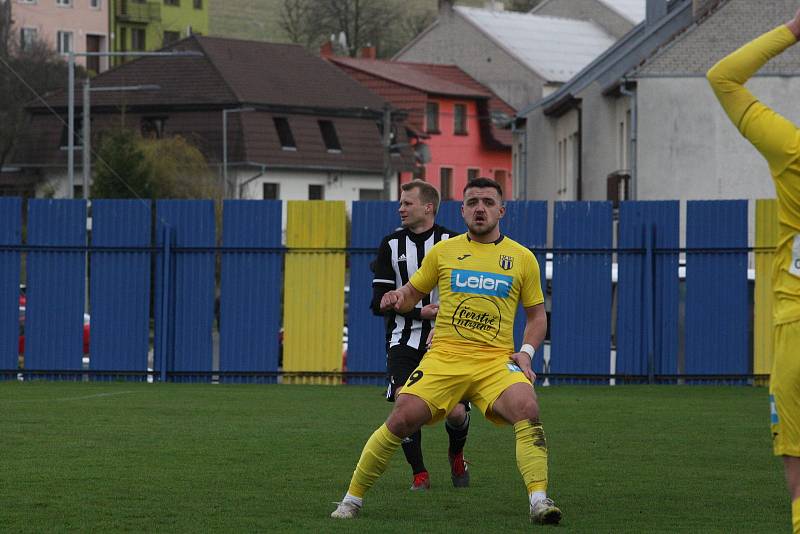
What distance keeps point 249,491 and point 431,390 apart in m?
1.84

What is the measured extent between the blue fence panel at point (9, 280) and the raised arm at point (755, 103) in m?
16.5

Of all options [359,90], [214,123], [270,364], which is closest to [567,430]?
[270,364]

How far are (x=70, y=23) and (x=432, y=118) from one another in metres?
26.4

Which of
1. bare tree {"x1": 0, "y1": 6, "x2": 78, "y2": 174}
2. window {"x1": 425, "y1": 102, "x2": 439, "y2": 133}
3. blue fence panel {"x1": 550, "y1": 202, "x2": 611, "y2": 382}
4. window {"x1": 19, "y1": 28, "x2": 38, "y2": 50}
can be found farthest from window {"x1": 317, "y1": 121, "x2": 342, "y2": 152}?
blue fence panel {"x1": 550, "y1": 202, "x2": 611, "y2": 382}

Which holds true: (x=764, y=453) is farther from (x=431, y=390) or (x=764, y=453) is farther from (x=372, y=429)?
(x=431, y=390)

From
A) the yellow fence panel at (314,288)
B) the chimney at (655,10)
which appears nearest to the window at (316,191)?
the chimney at (655,10)

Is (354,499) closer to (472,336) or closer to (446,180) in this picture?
(472,336)

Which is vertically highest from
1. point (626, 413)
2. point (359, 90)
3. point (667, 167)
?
point (359, 90)

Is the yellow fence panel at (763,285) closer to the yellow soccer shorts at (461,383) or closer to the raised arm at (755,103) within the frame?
the yellow soccer shorts at (461,383)

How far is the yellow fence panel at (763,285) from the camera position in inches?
832

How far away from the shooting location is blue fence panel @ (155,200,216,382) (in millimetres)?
21906

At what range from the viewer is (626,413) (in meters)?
16.9

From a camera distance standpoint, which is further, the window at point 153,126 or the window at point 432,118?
the window at point 432,118

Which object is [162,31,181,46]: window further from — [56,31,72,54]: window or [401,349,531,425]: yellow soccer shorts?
[401,349,531,425]: yellow soccer shorts
